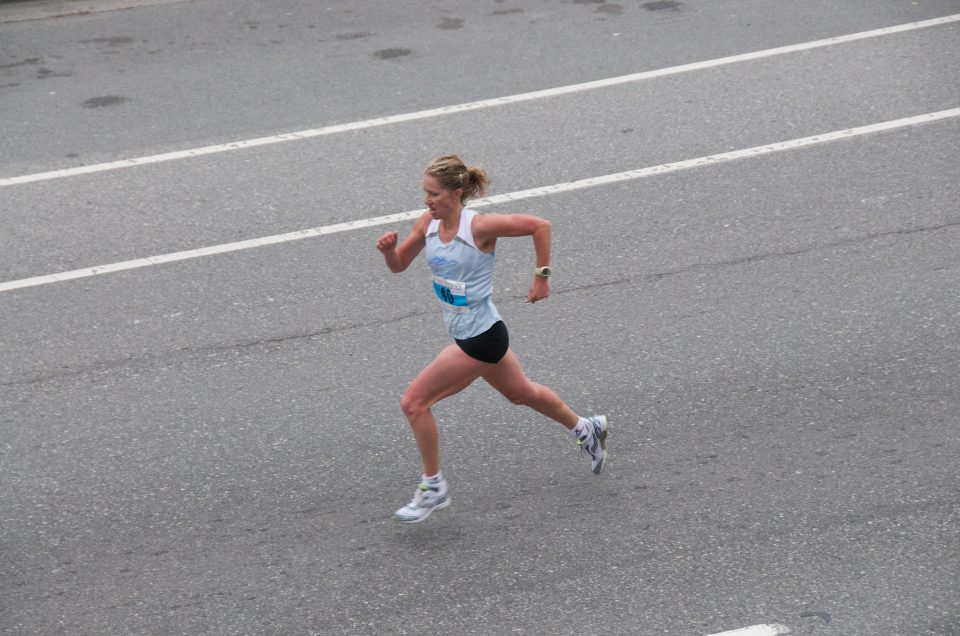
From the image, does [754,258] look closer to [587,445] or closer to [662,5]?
[587,445]

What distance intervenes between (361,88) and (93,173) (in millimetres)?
2485

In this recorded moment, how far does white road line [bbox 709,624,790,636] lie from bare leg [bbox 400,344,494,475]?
1.58m

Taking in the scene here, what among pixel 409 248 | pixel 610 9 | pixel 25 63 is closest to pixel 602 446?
pixel 409 248

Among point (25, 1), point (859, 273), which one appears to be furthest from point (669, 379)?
point (25, 1)

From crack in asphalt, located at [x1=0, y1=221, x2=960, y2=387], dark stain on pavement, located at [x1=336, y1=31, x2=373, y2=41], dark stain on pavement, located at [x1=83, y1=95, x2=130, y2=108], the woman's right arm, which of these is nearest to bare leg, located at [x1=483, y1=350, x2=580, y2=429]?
the woman's right arm

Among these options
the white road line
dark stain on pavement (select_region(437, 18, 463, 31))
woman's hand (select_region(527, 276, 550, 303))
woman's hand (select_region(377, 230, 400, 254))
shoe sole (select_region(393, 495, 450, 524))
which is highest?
woman's hand (select_region(377, 230, 400, 254))

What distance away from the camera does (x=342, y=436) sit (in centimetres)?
657

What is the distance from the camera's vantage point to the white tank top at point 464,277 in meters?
5.69

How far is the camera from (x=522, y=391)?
6.01m

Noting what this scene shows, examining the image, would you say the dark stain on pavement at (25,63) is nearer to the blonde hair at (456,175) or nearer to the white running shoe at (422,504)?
the blonde hair at (456,175)

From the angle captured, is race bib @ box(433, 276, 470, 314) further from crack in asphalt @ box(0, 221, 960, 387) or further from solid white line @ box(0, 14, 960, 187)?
solid white line @ box(0, 14, 960, 187)

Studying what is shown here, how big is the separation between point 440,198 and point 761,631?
2259 mm

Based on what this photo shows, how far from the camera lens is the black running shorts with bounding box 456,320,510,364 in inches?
228

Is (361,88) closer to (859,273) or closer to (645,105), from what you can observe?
(645,105)
